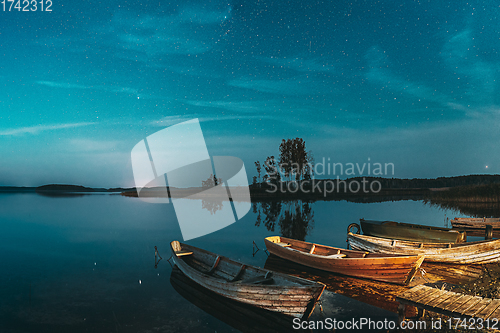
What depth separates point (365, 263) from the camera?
1182 cm

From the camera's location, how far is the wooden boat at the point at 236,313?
28.2 feet

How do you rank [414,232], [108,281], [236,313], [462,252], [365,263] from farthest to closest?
[414,232] < [462,252] < [108,281] < [365,263] < [236,313]

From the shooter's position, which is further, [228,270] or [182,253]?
[182,253]

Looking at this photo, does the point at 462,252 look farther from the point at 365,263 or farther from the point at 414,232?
the point at 365,263

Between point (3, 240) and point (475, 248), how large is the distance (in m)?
35.3

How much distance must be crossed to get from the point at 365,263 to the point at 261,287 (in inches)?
208

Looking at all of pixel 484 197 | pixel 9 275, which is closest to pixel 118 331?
pixel 9 275

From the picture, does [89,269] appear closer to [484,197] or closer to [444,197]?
[484,197]

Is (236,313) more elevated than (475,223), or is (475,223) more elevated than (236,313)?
(475,223)

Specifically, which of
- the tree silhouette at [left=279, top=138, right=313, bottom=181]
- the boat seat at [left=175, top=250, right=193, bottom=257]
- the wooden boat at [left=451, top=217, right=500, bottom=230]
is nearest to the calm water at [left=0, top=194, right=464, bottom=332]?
the boat seat at [left=175, top=250, right=193, bottom=257]

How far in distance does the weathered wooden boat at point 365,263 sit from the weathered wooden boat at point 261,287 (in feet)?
12.9

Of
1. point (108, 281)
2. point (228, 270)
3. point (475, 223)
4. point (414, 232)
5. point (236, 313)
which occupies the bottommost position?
point (108, 281)

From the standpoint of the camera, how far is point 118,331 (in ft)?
28.6

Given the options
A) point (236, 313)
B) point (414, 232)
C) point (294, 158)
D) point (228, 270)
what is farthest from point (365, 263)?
point (294, 158)
